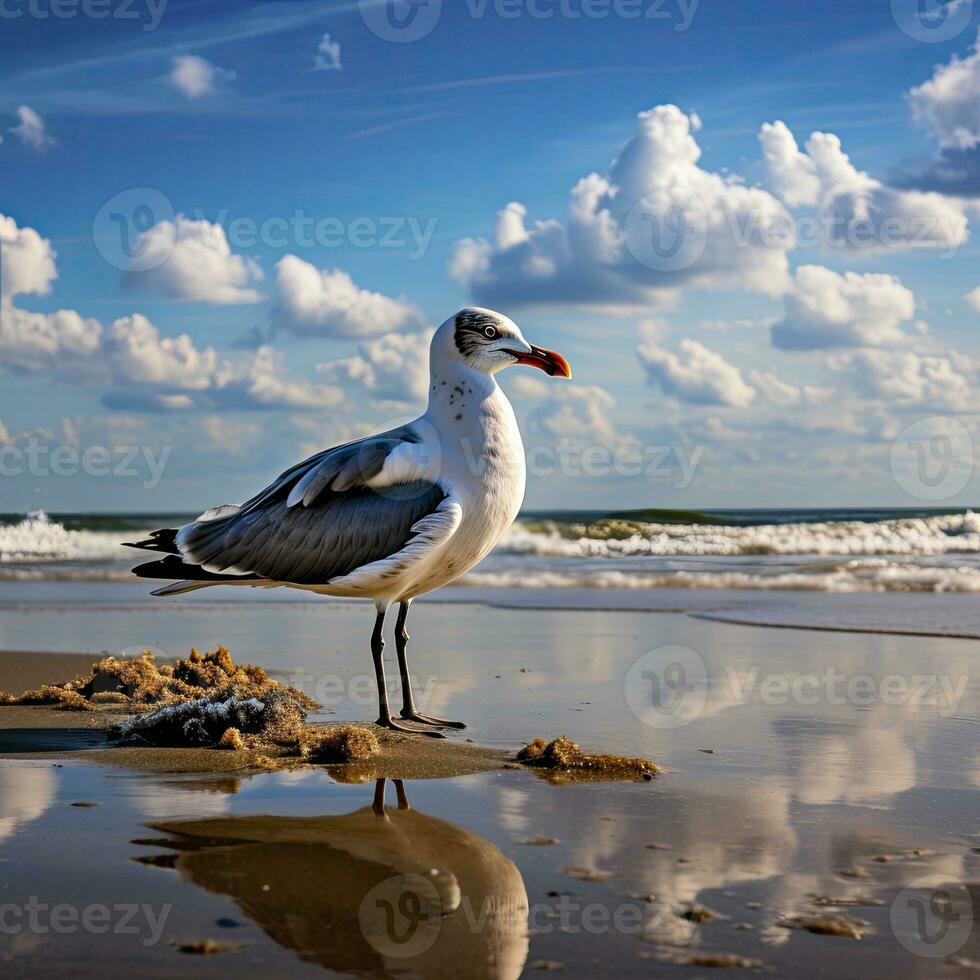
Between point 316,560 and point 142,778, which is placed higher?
point 316,560

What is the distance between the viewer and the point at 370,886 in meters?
3.33

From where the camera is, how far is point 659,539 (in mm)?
30125

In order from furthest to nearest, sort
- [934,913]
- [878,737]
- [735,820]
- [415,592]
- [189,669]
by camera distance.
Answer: [189,669] → [415,592] → [878,737] → [735,820] → [934,913]

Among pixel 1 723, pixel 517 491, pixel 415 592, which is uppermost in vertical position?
pixel 517 491

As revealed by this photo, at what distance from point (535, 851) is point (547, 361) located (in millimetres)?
3308

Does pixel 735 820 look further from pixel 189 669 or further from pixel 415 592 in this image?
pixel 189 669

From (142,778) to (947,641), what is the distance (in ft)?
26.0

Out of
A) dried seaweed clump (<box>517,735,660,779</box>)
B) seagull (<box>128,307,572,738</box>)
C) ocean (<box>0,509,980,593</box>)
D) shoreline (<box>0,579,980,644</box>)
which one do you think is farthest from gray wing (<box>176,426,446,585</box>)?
ocean (<box>0,509,980,593</box>)

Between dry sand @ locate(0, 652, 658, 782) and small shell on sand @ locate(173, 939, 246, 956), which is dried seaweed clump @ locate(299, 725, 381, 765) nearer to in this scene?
dry sand @ locate(0, 652, 658, 782)

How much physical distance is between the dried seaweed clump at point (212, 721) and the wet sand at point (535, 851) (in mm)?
324

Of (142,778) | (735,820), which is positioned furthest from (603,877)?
(142,778)

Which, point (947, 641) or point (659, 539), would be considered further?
point (659, 539)

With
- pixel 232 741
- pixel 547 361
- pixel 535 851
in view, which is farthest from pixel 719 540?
pixel 535 851

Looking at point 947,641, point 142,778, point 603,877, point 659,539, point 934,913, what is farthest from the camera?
point 659,539
